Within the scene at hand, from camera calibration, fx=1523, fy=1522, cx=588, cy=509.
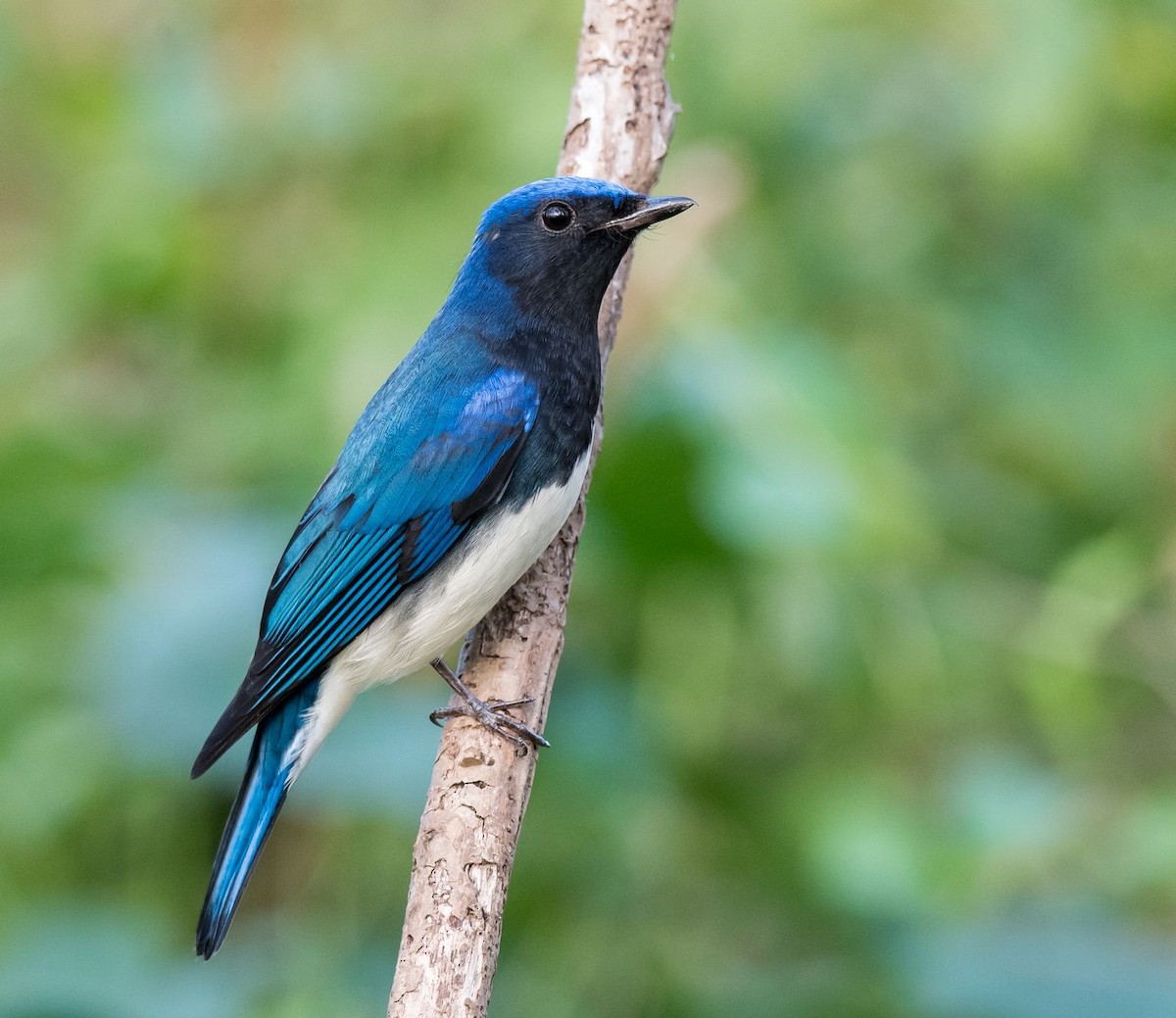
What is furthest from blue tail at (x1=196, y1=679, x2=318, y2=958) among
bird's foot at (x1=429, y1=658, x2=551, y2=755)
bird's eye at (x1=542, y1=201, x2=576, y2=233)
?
bird's eye at (x1=542, y1=201, x2=576, y2=233)

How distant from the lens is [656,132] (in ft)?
11.0

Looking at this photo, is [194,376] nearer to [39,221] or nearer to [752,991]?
[39,221]

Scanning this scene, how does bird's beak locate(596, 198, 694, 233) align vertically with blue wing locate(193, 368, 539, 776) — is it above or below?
above

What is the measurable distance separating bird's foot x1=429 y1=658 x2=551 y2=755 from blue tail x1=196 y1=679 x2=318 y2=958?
33cm

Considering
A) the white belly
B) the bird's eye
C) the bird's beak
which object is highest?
the bird's eye

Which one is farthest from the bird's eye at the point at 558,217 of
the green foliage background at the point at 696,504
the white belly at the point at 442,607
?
the white belly at the point at 442,607

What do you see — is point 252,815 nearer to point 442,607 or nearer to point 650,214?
point 442,607

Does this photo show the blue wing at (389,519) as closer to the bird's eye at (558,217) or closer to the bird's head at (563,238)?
the bird's head at (563,238)

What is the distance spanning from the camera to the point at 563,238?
10.8ft

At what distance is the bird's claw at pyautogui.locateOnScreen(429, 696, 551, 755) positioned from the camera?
2836 mm

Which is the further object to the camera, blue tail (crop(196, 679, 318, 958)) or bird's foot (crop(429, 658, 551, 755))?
blue tail (crop(196, 679, 318, 958))

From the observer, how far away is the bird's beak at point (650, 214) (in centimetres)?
315

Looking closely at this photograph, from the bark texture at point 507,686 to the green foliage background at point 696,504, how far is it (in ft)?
0.87

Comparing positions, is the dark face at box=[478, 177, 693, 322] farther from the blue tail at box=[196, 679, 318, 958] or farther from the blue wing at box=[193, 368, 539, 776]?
the blue tail at box=[196, 679, 318, 958]
